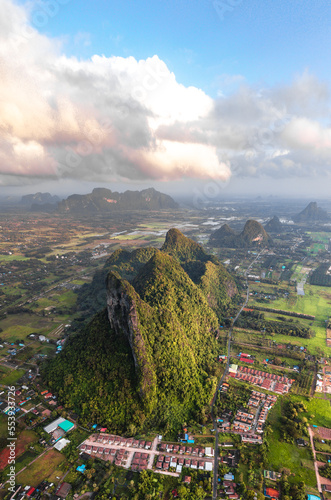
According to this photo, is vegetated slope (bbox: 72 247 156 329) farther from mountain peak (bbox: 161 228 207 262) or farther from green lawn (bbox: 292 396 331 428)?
green lawn (bbox: 292 396 331 428)

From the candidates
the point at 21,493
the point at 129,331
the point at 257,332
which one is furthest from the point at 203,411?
the point at 257,332

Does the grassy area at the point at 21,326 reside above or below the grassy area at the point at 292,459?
above

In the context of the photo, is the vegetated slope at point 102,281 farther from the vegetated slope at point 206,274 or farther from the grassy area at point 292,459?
the grassy area at point 292,459

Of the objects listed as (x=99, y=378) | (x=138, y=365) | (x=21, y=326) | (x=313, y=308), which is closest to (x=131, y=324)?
(x=138, y=365)

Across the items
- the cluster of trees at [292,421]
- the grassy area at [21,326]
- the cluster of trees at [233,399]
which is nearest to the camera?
the cluster of trees at [292,421]

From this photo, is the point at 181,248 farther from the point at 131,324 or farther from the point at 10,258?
the point at 10,258

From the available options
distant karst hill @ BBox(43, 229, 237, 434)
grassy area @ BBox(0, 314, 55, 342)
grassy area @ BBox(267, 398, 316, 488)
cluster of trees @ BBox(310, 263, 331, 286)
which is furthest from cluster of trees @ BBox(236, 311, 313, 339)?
grassy area @ BBox(0, 314, 55, 342)

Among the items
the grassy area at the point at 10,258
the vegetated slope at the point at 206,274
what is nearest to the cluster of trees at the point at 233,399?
the vegetated slope at the point at 206,274
